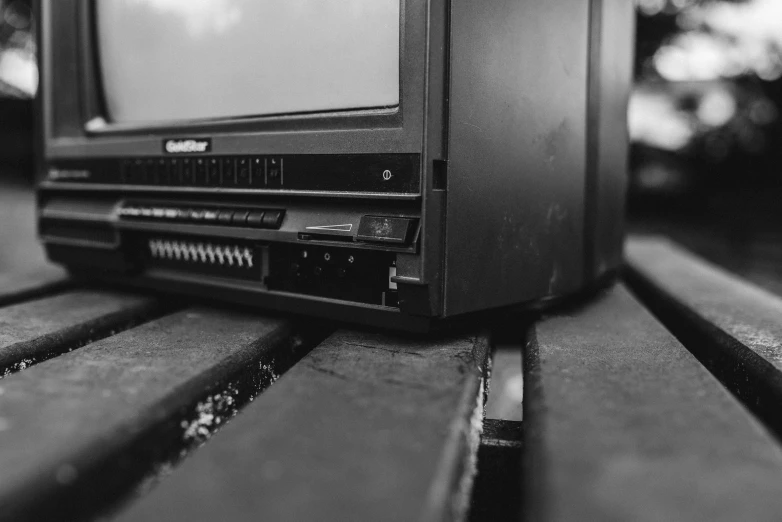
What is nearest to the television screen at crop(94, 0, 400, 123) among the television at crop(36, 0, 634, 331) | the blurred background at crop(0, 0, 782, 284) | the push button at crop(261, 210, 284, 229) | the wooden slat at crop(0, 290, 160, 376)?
the television at crop(36, 0, 634, 331)

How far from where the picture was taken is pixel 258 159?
0.68 meters

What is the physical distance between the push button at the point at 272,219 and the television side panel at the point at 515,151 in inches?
→ 7.8

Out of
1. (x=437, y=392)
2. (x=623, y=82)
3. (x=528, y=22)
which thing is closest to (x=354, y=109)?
(x=528, y=22)

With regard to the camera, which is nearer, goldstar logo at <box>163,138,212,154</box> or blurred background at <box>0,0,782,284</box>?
goldstar logo at <box>163,138,212,154</box>

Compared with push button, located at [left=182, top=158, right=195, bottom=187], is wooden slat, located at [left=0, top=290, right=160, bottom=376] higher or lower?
lower

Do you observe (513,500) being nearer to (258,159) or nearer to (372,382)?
(372,382)

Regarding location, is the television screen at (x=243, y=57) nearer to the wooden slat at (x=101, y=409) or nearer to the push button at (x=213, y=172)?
the push button at (x=213, y=172)

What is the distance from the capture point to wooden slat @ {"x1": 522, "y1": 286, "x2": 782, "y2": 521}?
1.02ft

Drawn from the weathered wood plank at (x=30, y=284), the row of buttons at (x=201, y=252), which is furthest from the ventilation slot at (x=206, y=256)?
the weathered wood plank at (x=30, y=284)

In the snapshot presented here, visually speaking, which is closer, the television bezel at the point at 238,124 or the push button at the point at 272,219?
the television bezel at the point at 238,124

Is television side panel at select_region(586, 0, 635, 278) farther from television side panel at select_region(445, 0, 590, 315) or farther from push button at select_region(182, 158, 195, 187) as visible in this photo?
push button at select_region(182, 158, 195, 187)

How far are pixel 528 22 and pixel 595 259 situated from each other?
0.32 metres

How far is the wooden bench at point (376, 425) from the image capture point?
0.32 m

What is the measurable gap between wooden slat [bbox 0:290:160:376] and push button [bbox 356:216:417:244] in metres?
0.35
